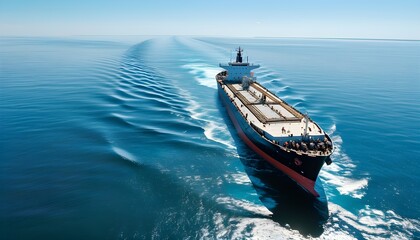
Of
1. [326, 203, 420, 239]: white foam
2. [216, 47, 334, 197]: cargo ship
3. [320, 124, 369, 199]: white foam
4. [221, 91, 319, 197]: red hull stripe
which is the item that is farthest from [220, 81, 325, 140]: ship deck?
[326, 203, 420, 239]: white foam

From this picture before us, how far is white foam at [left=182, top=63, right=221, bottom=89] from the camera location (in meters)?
84.7

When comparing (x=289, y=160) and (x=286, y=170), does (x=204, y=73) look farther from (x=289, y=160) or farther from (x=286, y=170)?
(x=289, y=160)

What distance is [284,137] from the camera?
110ft

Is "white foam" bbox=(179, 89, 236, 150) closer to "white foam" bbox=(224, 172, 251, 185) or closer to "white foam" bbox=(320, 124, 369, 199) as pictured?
"white foam" bbox=(224, 172, 251, 185)

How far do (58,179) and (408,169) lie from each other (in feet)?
133

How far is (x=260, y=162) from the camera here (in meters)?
35.8

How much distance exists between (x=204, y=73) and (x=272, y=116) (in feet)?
192

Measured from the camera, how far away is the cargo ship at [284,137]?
2956 centimetres

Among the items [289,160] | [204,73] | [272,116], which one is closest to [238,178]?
[289,160]

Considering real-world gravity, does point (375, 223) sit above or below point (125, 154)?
below

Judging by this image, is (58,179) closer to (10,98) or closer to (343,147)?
(343,147)

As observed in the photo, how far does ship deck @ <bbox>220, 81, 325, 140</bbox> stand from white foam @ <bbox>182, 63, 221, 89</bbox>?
25339mm

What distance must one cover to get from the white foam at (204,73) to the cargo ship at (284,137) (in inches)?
1268

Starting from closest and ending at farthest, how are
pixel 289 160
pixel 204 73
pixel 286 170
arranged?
pixel 289 160 → pixel 286 170 → pixel 204 73
